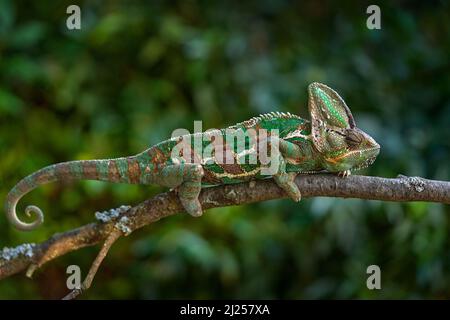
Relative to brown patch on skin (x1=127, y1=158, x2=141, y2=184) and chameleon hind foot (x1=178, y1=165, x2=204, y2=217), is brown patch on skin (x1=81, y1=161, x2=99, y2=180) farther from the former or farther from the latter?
chameleon hind foot (x1=178, y1=165, x2=204, y2=217)

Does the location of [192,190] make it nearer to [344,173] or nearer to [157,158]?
[157,158]

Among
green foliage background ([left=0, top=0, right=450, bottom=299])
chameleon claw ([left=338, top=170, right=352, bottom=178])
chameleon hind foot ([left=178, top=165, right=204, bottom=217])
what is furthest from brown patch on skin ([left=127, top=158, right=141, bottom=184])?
green foliage background ([left=0, top=0, right=450, bottom=299])

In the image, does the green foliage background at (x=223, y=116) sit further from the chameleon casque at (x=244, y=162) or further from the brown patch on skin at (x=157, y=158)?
the brown patch on skin at (x=157, y=158)

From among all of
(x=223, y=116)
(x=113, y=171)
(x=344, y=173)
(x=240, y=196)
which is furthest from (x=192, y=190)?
(x=223, y=116)

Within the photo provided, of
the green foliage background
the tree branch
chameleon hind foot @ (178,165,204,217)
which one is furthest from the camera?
the green foliage background

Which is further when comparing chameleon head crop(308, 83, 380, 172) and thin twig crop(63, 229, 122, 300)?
chameleon head crop(308, 83, 380, 172)

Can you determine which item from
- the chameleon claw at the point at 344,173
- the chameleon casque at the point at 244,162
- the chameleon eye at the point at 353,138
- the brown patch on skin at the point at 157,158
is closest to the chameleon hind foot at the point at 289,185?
the chameleon casque at the point at 244,162

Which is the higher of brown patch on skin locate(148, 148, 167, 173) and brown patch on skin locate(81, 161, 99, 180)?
brown patch on skin locate(148, 148, 167, 173)
